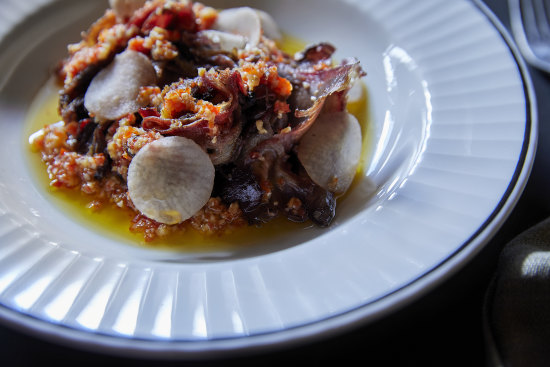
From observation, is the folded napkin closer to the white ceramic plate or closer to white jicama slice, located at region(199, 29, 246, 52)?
the white ceramic plate

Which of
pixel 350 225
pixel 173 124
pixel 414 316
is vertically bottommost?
pixel 414 316

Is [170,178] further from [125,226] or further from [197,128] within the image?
[125,226]

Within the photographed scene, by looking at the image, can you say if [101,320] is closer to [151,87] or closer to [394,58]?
[151,87]

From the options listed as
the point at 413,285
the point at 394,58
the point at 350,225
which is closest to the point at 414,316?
the point at 413,285

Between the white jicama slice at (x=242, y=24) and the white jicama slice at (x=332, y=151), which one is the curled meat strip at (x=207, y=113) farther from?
the white jicama slice at (x=242, y=24)

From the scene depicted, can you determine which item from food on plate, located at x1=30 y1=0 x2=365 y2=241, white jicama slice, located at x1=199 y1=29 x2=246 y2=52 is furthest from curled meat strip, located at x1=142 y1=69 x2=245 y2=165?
white jicama slice, located at x1=199 y1=29 x2=246 y2=52

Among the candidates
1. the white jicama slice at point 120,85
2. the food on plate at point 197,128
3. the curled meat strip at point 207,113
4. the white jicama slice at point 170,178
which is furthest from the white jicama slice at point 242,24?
the white jicama slice at point 170,178

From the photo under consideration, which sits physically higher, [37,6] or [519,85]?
[37,6]
